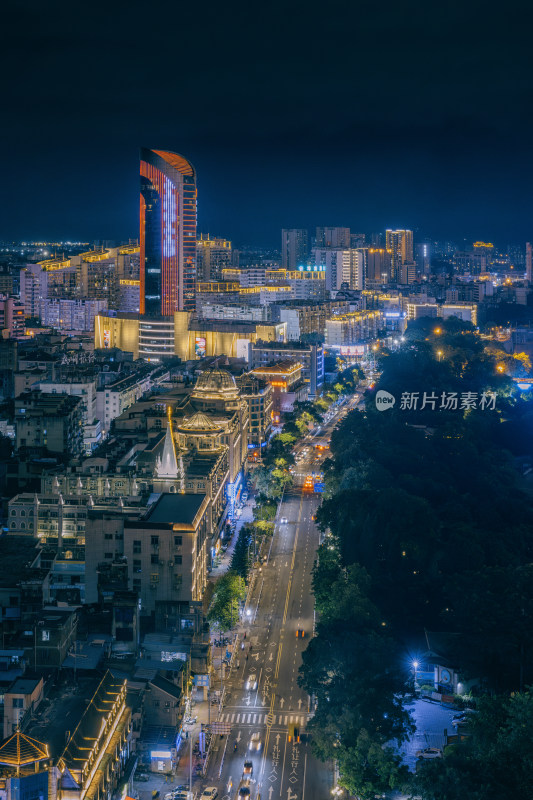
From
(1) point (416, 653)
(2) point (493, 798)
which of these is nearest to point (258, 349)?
(1) point (416, 653)

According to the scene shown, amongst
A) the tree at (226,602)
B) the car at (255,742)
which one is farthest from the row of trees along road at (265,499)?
the car at (255,742)

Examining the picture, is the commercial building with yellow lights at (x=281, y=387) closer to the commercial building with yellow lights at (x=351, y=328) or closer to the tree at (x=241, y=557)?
the tree at (x=241, y=557)

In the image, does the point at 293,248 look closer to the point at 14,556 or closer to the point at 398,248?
the point at 398,248

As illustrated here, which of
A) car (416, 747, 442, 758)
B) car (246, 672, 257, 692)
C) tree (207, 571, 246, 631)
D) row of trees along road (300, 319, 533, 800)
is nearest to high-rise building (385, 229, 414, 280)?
row of trees along road (300, 319, 533, 800)

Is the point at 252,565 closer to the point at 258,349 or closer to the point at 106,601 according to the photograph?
the point at 106,601

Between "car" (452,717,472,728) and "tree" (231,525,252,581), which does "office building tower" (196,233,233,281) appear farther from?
"car" (452,717,472,728)

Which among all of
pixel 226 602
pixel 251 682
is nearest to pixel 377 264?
pixel 226 602
